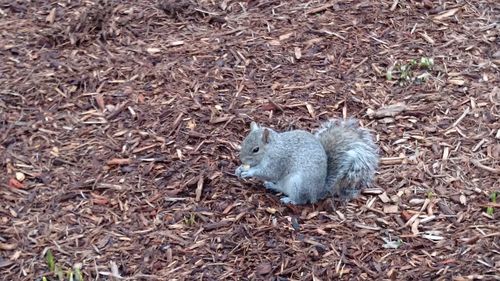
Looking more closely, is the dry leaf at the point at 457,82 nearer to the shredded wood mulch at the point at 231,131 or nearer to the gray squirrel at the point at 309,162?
the shredded wood mulch at the point at 231,131

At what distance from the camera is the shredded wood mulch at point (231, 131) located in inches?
163

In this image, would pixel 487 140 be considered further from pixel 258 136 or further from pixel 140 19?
pixel 140 19

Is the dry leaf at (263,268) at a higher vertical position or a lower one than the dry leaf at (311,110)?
lower

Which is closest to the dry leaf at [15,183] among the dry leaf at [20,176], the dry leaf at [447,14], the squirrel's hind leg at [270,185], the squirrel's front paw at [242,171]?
A: the dry leaf at [20,176]

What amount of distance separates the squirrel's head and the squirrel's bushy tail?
363 mm

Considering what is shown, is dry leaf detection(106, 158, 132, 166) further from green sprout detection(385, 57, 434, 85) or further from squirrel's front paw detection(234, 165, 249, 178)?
green sprout detection(385, 57, 434, 85)

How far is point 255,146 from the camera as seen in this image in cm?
451

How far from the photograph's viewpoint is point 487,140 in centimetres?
483

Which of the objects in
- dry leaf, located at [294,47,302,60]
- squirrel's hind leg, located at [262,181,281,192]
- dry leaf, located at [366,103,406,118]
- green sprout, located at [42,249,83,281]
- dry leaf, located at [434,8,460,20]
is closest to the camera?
green sprout, located at [42,249,83,281]

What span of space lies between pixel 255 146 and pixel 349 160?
557 millimetres

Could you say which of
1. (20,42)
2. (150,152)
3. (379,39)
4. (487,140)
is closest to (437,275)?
(487,140)

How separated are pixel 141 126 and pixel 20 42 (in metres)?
1.49

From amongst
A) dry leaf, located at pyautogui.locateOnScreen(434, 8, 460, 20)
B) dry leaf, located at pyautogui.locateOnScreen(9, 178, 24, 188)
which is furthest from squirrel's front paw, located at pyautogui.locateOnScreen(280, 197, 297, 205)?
dry leaf, located at pyautogui.locateOnScreen(434, 8, 460, 20)

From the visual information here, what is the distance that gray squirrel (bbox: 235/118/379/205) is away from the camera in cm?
445
